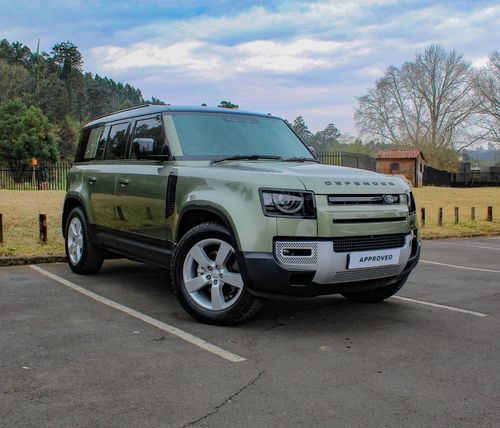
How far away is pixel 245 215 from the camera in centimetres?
446

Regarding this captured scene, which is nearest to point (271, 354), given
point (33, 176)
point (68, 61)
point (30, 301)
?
point (30, 301)

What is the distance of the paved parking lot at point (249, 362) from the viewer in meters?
3.05

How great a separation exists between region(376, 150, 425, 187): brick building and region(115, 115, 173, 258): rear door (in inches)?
1803

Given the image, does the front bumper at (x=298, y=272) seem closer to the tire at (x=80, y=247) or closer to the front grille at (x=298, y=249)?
the front grille at (x=298, y=249)

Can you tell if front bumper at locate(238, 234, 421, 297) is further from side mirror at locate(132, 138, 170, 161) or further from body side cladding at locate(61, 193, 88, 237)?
body side cladding at locate(61, 193, 88, 237)

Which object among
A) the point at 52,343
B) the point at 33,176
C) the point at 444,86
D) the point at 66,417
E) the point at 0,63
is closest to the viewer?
the point at 66,417

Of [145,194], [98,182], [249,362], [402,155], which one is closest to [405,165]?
[402,155]

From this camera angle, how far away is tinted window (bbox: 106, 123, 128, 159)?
21.2 ft

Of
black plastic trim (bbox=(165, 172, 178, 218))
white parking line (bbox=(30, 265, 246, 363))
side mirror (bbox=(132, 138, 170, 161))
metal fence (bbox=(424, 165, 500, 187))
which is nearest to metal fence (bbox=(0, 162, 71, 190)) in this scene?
white parking line (bbox=(30, 265, 246, 363))

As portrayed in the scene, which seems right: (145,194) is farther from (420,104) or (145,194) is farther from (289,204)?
(420,104)

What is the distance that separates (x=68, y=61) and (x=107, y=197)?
3438 inches

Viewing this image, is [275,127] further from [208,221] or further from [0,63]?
[0,63]

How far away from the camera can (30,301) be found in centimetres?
566

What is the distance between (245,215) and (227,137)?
1.54m
